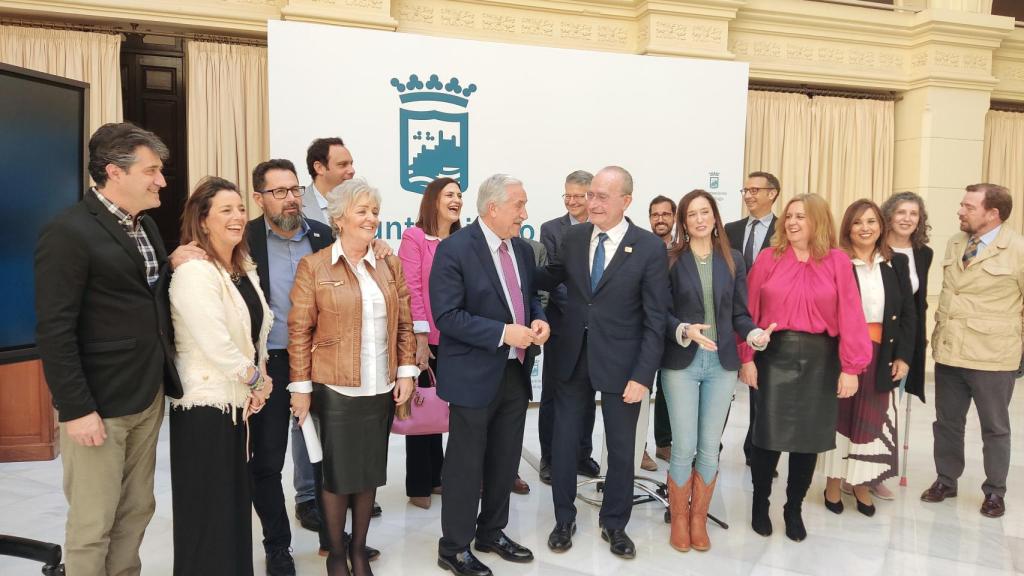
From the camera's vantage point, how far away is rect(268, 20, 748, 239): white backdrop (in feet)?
15.6

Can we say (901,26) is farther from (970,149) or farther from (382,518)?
(382,518)

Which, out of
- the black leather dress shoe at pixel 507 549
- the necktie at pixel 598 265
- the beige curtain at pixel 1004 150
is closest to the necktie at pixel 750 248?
the necktie at pixel 598 265

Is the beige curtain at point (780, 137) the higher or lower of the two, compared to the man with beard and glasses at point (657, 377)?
higher

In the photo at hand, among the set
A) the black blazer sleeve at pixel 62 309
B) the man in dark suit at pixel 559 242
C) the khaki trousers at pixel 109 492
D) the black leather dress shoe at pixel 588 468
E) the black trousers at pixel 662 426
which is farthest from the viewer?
the black trousers at pixel 662 426

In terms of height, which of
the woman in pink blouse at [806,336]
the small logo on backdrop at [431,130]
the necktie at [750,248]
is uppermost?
the small logo on backdrop at [431,130]

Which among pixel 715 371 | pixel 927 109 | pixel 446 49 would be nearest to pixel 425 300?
pixel 715 371

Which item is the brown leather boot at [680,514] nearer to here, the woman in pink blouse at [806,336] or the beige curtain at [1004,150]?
the woman in pink blouse at [806,336]

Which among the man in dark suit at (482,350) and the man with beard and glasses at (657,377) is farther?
the man with beard and glasses at (657,377)

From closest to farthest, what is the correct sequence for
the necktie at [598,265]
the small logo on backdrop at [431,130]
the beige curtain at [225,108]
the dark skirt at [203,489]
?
the dark skirt at [203,489] < the necktie at [598,265] < the small logo on backdrop at [431,130] < the beige curtain at [225,108]

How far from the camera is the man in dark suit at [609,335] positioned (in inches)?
112

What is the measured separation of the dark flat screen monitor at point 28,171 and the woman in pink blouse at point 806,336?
9.41 ft

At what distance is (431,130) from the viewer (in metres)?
5.11

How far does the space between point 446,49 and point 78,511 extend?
13.1 ft

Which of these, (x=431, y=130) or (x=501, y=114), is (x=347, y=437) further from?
(x=501, y=114)
